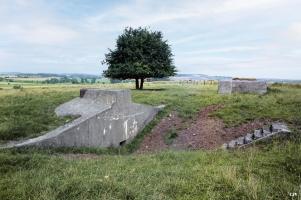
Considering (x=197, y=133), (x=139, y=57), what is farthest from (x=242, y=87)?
(x=197, y=133)

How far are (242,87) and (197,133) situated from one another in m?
12.8

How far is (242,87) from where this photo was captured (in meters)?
30.0

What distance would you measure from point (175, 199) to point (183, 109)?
15813mm

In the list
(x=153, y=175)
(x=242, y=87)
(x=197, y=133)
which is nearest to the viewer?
(x=153, y=175)

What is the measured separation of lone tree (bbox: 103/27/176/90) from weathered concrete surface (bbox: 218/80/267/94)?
25.3 ft

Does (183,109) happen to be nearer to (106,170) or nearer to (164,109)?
(164,109)

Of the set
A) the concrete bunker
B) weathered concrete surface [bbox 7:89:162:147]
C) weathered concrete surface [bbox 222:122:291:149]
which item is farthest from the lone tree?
weathered concrete surface [bbox 222:122:291:149]

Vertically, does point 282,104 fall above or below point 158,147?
above

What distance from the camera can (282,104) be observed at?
21.1 m

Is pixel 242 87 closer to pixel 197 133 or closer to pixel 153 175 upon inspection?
pixel 197 133

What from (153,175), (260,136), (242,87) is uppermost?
(242,87)

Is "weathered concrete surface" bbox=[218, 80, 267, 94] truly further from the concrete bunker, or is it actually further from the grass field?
the grass field

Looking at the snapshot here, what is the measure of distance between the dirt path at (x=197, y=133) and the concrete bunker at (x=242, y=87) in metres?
9.42

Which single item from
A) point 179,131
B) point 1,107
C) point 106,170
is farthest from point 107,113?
point 106,170
